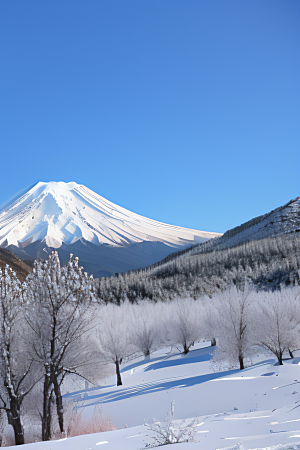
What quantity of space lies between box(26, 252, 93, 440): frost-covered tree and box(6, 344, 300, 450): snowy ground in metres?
3.19

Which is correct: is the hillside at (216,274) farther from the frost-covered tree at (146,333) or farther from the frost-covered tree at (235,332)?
the frost-covered tree at (235,332)

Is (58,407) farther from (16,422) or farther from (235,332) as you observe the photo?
(235,332)

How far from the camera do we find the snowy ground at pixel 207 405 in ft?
19.4

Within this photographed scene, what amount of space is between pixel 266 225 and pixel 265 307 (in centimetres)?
10084

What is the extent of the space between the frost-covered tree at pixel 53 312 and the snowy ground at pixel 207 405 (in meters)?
3.19

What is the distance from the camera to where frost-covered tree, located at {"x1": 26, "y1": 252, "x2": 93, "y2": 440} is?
1205cm

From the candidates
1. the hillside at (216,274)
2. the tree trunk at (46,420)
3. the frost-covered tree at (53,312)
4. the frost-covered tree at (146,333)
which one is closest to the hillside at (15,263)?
the hillside at (216,274)

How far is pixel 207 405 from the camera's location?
50.4 feet

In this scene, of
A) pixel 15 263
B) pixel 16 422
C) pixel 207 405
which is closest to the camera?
pixel 16 422

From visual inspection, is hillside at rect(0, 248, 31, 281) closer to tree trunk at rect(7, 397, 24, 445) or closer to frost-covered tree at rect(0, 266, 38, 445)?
frost-covered tree at rect(0, 266, 38, 445)

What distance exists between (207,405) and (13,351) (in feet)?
28.3

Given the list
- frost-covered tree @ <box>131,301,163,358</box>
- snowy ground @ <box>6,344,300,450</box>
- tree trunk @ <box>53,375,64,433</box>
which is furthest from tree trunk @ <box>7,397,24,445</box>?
frost-covered tree @ <box>131,301,163,358</box>

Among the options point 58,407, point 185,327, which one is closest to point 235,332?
point 58,407

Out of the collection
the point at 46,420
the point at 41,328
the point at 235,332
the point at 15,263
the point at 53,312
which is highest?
the point at 15,263
